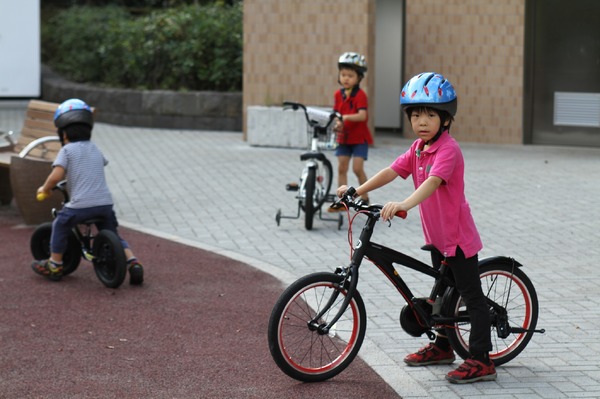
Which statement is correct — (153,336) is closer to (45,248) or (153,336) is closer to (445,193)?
(445,193)

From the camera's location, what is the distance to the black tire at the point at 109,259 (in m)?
8.08

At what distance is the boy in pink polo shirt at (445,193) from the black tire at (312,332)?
1.66 ft

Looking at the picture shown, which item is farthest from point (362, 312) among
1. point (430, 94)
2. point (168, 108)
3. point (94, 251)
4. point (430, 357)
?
point (168, 108)

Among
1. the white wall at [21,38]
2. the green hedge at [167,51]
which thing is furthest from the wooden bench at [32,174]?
the white wall at [21,38]

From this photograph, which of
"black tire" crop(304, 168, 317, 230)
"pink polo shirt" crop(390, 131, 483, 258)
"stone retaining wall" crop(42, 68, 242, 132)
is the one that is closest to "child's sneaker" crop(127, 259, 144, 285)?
"black tire" crop(304, 168, 317, 230)

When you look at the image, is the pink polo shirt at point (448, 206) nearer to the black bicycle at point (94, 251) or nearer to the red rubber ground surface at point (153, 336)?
the red rubber ground surface at point (153, 336)

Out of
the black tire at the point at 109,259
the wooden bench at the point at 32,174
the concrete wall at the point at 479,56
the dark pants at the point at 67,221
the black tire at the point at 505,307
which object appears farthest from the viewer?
the concrete wall at the point at 479,56

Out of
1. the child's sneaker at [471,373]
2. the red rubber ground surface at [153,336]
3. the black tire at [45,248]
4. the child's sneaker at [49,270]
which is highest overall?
the black tire at [45,248]

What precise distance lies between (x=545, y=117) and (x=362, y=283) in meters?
8.71

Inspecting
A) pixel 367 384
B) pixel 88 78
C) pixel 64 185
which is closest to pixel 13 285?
pixel 64 185

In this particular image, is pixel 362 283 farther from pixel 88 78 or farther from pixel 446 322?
pixel 88 78

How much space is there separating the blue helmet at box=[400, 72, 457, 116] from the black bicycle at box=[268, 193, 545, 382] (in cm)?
60

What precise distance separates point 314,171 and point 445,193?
Answer: 468 cm

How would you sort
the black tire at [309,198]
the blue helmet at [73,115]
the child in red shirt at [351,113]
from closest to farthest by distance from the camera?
the blue helmet at [73,115] < the black tire at [309,198] < the child in red shirt at [351,113]
